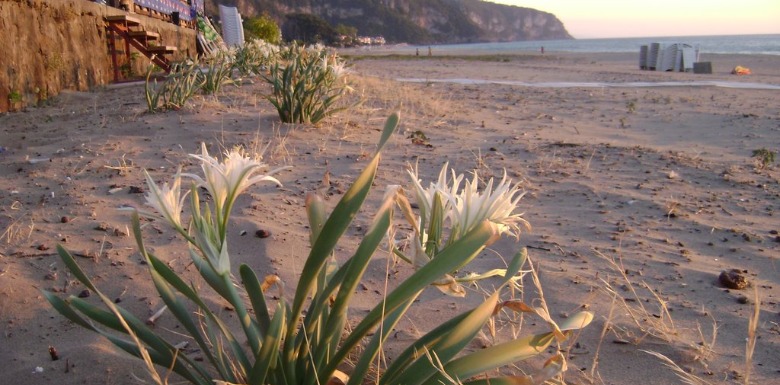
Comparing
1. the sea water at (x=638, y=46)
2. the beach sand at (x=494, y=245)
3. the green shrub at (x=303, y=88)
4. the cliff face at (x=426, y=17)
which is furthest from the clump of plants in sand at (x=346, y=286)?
the cliff face at (x=426, y=17)

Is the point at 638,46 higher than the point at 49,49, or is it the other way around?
the point at 638,46

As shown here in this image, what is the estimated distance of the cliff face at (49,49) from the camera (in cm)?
505

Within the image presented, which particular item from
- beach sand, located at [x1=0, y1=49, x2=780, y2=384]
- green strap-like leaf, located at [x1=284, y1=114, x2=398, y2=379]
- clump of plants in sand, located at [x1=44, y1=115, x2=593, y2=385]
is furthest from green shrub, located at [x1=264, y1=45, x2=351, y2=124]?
green strap-like leaf, located at [x1=284, y1=114, x2=398, y2=379]

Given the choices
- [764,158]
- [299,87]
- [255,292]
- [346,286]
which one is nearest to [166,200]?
[255,292]

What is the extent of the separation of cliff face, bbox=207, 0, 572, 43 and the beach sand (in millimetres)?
69832

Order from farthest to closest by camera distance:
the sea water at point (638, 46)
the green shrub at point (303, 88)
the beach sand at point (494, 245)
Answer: the sea water at point (638, 46), the green shrub at point (303, 88), the beach sand at point (494, 245)

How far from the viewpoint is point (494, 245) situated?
2568 millimetres

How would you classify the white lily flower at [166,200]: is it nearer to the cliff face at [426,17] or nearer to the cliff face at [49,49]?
the cliff face at [49,49]

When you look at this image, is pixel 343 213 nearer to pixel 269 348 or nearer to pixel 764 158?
pixel 269 348

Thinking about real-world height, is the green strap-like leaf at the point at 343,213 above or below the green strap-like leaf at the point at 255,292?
above

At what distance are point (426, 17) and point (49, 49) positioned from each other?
127576 millimetres

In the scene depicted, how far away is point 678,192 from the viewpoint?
3.49 m

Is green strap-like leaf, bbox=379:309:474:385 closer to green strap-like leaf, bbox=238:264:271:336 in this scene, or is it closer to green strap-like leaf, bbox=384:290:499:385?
green strap-like leaf, bbox=384:290:499:385

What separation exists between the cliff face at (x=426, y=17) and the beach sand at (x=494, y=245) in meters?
69.8
